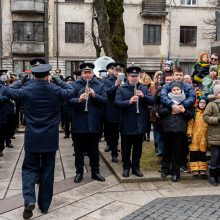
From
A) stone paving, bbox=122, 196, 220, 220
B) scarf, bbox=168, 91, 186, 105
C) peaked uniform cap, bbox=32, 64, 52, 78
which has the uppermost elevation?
peaked uniform cap, bbox=32, 64, 52, 78

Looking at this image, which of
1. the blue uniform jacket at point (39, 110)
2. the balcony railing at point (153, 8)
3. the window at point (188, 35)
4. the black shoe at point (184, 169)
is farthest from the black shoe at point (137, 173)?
the window at point (188, 35)

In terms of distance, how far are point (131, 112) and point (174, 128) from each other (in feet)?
2.71

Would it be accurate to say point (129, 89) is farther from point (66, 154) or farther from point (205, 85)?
point (66, 154)

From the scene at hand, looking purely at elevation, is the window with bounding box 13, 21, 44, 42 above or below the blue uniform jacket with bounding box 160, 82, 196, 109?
above

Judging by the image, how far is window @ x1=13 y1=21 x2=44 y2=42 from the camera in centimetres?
3381

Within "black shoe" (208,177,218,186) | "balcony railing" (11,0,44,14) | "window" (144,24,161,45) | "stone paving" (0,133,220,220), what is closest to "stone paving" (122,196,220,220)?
"stone paving" (0,133,220,220)

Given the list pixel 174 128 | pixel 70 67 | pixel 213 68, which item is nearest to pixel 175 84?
pixel 174 128

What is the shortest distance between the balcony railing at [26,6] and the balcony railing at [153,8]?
8.86 m

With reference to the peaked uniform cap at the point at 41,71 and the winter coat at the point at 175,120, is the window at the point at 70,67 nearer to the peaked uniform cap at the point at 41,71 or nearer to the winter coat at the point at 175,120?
the winter coat at the point at 175,120

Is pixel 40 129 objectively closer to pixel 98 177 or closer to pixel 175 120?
pixel 98 177

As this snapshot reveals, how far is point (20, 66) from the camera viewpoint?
3356 cm

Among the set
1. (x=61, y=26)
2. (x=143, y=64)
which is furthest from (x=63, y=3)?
(x=143, y=64)

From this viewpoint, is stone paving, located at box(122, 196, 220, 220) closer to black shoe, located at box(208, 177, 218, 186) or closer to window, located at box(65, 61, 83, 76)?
black shoe, located at box(208, 177, 218, 186)

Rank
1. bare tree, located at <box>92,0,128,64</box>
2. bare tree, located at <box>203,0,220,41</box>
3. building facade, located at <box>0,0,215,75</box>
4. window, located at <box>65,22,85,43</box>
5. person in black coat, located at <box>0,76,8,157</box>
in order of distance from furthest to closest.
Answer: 1. bare tree, located at <box>203,0,220,41</box>
2. window, located at <box>65,22,85,43</box>
3. building facade, located at <box>0,0,215,75</box>
4. bare tree, located at <box>92,0,128,64</box>
5. person in black coat, located at <box>0,76,8,157</box>
